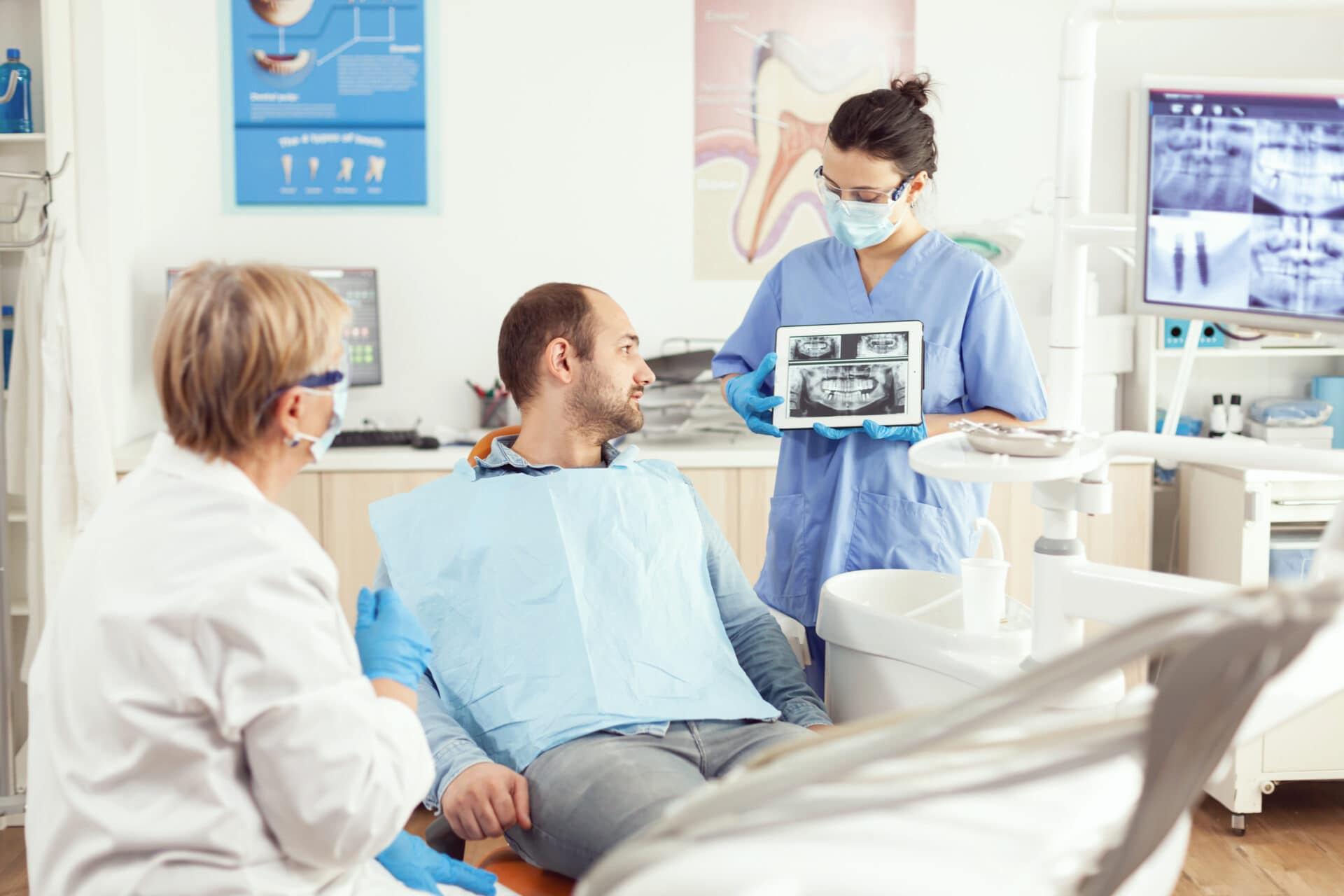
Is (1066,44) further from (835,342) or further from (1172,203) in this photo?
(835,342)

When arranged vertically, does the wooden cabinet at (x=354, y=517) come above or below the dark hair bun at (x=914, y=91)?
below

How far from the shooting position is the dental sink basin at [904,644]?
1.46 m

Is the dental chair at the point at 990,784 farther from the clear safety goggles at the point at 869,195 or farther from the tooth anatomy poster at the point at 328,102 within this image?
the tooth anatomy poster at the point at 328,102

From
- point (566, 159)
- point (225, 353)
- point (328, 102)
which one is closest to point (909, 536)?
point (225, 353)

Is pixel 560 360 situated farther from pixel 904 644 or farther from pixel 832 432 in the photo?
pixel 904 644

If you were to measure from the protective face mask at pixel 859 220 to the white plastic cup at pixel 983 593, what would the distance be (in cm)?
67

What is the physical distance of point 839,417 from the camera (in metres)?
1.95

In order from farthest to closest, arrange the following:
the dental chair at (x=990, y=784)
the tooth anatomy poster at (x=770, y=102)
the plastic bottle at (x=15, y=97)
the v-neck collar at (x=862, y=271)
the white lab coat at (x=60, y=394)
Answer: the tooth anatomy poster at (x=770, y=102) → the plastic bottle at (x=15, y=97) → the white lab coat at (x=60, y=394) → the v-neck collar at (x=862, y=271) → the dental chair at (x=990, y=784)

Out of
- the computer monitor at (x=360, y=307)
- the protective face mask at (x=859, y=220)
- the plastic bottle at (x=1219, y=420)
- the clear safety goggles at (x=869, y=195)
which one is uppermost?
the clear safety goggles at (x=869, y=195)

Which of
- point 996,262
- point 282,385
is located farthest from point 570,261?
point 282,385

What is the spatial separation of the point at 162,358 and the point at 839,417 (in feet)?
3.93

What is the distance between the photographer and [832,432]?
1.96 meters

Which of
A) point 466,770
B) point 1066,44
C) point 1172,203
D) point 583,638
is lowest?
point 466,770

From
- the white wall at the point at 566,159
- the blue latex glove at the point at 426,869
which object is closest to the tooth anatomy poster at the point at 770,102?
the white wall at the point at 566,159
